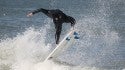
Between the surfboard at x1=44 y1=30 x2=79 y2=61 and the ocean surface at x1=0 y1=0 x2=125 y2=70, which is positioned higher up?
the surfboard at x1=44 y1=30 x2=79 y2=61

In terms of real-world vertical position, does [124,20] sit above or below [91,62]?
below

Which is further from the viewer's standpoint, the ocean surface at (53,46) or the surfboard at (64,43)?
the surfboard at (64,43)

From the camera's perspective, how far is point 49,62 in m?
19.5

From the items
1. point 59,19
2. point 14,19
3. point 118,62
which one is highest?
point 59,19

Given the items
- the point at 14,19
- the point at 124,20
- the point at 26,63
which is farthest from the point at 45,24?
the point at 26,63

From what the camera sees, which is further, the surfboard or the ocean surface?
the surfboard

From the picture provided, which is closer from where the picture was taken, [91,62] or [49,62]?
[49,62]

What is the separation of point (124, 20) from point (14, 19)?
28.8 feet

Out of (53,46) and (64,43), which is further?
(53,46)

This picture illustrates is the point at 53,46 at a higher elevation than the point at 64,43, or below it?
below

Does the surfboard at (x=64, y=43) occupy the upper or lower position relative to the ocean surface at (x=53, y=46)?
upper

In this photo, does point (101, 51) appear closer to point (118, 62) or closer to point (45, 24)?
point (118, 62)

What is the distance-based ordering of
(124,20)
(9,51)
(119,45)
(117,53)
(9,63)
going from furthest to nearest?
(124,20) → (119,45) → (117,53) → (9,51) → (9,63)

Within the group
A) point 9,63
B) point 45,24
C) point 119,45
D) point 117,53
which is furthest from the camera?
point 45,24
